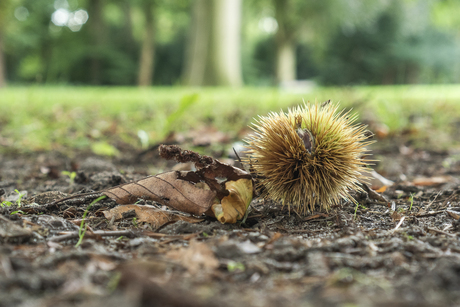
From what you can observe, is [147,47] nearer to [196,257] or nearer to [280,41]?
[280,41]

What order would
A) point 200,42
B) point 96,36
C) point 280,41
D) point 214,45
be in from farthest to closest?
point 96,36
point 280,41
point 200,42
point 214,45

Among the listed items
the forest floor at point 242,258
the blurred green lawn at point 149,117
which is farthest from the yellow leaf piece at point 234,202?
the blurred green lawn at point 149,117

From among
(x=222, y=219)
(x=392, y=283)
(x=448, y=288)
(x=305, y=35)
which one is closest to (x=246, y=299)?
(x=392, y=283)

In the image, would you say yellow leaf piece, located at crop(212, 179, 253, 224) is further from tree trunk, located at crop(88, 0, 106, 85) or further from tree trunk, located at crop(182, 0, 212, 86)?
tree trunk, located at crop(88, 0, 106, 85)

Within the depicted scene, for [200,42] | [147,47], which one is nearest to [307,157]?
[200,42]

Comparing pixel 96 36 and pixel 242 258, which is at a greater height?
pixel 96 36
